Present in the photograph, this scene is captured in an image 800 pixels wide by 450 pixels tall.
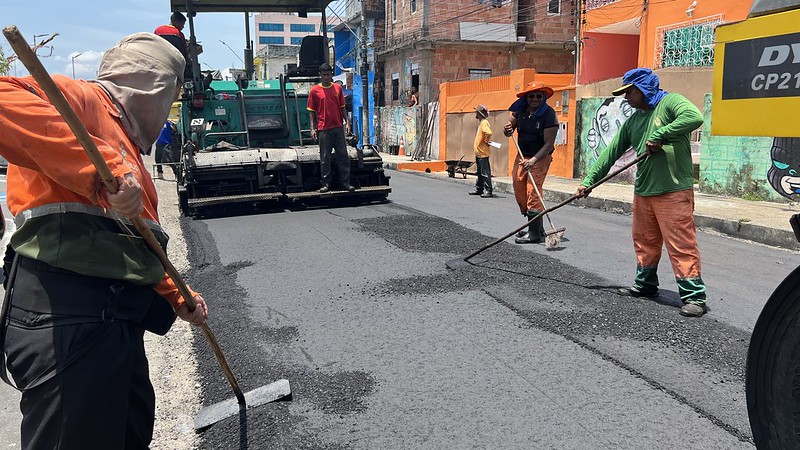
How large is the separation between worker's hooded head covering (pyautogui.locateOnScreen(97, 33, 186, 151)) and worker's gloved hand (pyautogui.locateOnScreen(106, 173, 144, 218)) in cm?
39

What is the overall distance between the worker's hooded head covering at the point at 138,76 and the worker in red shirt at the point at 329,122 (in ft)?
23.9

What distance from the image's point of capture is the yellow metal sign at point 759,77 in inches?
82.6

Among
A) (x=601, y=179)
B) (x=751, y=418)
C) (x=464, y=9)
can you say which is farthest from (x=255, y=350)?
(x=464, y=9)

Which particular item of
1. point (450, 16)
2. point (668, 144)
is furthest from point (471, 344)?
point (450, 16)

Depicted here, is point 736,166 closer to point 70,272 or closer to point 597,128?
point 597,128

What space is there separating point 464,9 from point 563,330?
26916mm

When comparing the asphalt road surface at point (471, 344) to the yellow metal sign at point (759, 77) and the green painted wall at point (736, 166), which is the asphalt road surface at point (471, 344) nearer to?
the yellow metal sign at point (759, 77)

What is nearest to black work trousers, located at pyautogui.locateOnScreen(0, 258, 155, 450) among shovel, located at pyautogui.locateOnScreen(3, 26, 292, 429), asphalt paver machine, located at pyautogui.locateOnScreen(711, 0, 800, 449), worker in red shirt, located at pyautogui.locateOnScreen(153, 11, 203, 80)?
shovel, located at pyautogui.locateOnScreen(3, 26, 292, 429)

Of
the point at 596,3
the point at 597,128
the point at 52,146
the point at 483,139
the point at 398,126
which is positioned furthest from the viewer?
the point at 398,126

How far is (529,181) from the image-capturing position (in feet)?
23.8

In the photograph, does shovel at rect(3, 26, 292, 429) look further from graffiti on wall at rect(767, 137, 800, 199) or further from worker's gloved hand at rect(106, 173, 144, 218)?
graffiti on wall at rect(767, 137, 800, 199)

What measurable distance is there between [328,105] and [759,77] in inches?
295

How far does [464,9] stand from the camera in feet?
94.1

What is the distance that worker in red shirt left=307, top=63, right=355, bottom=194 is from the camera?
9219 mm
